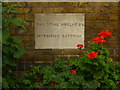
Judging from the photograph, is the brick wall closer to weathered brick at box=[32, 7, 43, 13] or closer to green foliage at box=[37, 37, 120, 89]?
weathered brick at box=[32, 7, 43, 13]

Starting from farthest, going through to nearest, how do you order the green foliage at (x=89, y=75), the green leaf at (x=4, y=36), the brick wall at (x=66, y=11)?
1. the brick wall at (x=66, y=11)
2. the green foliage at (x=89, y=75)
3. the green leaf at (x=4, y=36)

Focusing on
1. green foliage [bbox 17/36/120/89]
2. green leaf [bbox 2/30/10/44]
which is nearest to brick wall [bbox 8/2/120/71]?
green foliage [bbox 17/36/120/89]

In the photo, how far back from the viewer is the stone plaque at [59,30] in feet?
12.9

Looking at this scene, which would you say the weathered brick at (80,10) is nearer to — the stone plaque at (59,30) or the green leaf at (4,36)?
the stone plaque at (59,30)

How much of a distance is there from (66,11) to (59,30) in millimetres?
378

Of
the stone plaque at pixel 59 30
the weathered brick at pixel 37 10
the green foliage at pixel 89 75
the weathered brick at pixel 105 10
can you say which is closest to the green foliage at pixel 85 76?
the green foliage at pixel 89 75

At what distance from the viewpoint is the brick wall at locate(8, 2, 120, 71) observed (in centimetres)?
392

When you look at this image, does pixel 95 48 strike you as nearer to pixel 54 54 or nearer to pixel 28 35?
pixel 54 54

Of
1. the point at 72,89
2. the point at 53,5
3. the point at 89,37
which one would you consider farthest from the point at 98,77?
the point at 53,5

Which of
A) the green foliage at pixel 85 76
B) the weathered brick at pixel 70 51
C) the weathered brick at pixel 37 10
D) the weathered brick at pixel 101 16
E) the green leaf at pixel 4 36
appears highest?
the weathered brick at pixel 37 10

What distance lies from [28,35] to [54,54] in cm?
60

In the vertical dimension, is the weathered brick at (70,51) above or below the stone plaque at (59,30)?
below

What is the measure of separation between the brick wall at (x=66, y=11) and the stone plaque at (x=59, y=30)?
76 mm

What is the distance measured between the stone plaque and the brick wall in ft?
0.25
